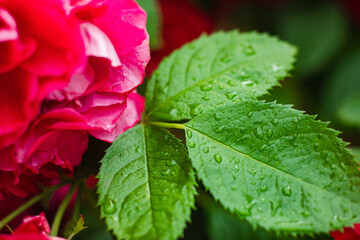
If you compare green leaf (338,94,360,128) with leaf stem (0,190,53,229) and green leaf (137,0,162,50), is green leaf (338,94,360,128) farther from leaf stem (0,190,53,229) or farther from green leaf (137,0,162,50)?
leaf stem (0,190,53,229)

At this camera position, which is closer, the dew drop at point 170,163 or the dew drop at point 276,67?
the dew drop at point 170,163

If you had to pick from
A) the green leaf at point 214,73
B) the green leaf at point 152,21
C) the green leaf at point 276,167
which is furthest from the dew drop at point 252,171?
the green leaf at point 152,21

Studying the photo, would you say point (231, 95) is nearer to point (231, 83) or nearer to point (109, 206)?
point (231, 83)

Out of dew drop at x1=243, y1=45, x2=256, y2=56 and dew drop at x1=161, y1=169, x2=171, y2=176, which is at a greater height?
→ dew drop at x1=243, y1=45, x2=256, y2=56

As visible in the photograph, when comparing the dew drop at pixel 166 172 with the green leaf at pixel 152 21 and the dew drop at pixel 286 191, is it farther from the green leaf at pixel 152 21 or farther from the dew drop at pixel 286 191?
the green leaf at pixel 152 21

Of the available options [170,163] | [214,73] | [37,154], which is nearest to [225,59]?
[214,73]

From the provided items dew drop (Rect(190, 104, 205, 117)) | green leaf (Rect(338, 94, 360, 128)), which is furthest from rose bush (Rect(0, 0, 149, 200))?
green leaf (Rect(338, 94, 360, 128))
